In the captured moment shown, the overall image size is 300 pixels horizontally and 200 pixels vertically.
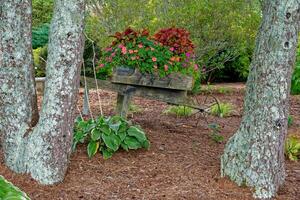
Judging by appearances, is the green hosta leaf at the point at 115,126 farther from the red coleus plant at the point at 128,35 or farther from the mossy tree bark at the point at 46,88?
the red coleus plant at the point at 128,35

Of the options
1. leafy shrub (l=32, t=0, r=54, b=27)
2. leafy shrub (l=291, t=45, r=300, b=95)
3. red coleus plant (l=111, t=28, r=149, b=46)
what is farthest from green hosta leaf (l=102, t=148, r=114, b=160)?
leafy shrub (l=32, t=0, r=54, b=27)

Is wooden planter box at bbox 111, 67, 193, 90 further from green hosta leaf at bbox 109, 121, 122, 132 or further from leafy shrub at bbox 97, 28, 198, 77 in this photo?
green hosta leaf at bbox 109, 121, 122, 132

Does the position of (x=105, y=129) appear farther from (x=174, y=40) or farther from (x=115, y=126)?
(x=174, y=40)

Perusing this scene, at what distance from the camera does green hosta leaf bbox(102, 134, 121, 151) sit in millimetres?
4184

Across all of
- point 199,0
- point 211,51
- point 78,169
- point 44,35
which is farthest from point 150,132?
point 44,35

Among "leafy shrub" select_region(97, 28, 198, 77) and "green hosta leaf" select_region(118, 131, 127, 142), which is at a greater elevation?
"leafy shrub" select_region(97, 28, 198, 77)

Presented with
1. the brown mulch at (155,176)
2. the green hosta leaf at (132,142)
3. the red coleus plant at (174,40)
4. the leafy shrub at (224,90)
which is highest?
the red coleus plant at (174,40)

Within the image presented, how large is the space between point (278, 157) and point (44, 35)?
11.0 meters

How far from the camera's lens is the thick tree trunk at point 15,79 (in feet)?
11.7

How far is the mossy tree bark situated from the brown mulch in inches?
6.6

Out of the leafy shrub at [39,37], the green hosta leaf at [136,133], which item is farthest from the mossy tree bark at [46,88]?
the leafy shrub at [39,37]

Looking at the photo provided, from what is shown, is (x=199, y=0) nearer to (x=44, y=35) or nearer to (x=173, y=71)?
(x=173, y=71)

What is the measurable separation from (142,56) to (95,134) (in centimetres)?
117

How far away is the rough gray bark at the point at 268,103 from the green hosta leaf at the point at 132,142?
1.00 metres
